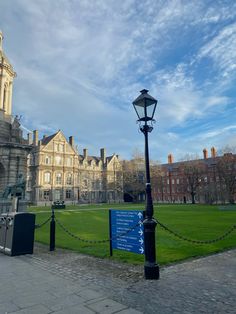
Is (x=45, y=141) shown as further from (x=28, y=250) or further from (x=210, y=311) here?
(x=210, y=311)

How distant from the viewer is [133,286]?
580 cm

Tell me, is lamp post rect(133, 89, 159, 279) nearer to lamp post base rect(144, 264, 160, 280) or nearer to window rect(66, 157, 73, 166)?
lamp post base rect(144, 264, 160, 280)

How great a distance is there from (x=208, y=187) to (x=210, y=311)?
5951 cm

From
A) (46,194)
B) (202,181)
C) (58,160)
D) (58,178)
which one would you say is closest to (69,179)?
(58,178)

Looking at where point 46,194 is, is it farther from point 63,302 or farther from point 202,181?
point 63,302

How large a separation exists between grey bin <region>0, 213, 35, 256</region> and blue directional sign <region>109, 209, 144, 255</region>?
3060 mm

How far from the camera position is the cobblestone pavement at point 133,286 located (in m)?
4.66

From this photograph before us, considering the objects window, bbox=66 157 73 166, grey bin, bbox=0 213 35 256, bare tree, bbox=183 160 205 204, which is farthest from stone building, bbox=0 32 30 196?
bare tree, bbox=183 160 205 204

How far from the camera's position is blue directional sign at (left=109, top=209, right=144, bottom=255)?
303 inches

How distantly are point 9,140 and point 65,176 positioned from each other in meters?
43.4

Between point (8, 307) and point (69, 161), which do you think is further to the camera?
point (69, 161)

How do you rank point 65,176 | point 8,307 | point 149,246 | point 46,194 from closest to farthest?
point 8,307 → point 149,246 → point 46,194 → point 65,176

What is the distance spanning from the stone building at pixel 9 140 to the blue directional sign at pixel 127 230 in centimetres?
1767

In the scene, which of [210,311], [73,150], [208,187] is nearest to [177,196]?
[208,187]
